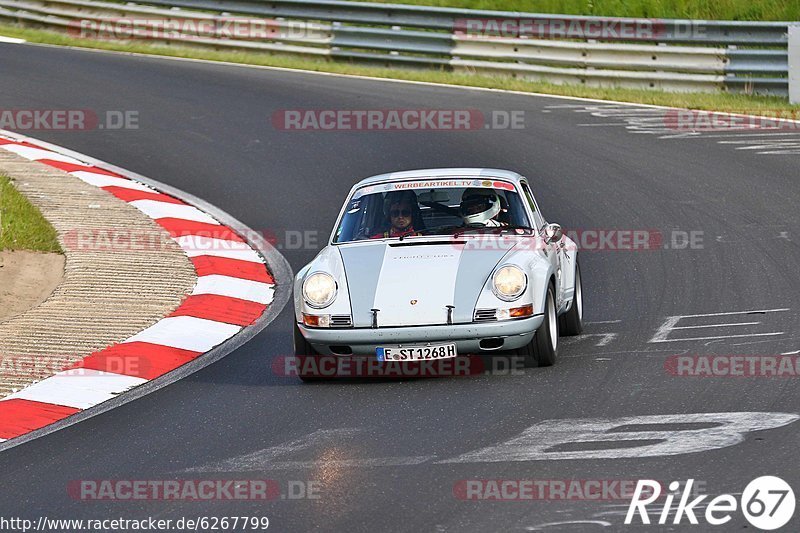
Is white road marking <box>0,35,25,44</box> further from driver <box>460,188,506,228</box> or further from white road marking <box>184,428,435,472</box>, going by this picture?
white road marking <box>184,428,435,472</box>

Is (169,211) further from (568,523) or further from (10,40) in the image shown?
(10,40)

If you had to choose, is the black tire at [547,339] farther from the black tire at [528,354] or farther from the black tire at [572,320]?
the black tire at [572,320]

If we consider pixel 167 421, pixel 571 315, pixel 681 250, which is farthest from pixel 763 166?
pixel 167 421

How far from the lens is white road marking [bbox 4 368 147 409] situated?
Result: 8.18 m

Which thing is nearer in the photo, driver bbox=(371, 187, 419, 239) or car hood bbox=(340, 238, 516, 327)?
car hood bbox=(340, 238, 516, 327)

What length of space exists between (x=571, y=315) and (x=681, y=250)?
112 inches

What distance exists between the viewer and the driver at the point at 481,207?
30.3ft

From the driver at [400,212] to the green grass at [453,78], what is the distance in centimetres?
961

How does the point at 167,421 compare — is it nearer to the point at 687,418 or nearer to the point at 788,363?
the point at 687,418

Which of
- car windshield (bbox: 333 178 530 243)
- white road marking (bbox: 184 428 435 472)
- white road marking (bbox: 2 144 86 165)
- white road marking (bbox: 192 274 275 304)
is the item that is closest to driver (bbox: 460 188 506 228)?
car windshield (bbox: 333 178 530 243)

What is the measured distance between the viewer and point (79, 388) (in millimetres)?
8430

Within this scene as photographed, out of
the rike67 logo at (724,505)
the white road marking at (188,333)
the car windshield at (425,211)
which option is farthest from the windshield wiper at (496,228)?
the rike67 logo at (724,505)

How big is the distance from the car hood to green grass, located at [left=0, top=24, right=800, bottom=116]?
32.8 ft

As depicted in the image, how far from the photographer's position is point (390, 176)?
961 centimetres
